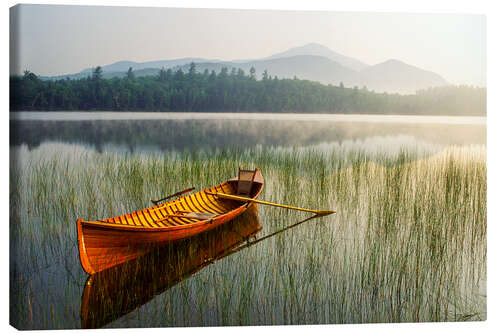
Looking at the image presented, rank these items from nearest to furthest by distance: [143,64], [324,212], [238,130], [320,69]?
1. [143,64]
2. [320,69]
3. [324,212]
4. [238,130]

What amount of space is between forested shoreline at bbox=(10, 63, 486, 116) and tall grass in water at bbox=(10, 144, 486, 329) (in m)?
0.60

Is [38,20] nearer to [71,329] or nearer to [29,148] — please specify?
[29,148]

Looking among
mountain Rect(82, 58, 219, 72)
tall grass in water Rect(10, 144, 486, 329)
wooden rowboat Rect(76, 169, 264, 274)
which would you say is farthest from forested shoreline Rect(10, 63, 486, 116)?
wooden rowboat Rect(76, 169, 264, 274)

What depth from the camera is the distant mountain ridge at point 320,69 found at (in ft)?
17.5

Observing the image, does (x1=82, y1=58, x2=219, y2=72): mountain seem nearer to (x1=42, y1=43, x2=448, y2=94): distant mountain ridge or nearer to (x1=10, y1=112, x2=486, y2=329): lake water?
(x1=42, y1=43, x2=448, y2=94): distant mountain ridge

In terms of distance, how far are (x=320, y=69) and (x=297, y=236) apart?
81.9 inches

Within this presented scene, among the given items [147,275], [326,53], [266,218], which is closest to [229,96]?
[326,53]

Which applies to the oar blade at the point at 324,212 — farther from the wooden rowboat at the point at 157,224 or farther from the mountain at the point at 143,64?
the mountain at the point at 143,64

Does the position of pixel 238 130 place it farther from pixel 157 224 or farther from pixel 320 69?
pixel 157 224

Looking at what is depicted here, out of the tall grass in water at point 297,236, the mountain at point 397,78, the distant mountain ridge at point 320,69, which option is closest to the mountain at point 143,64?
the distant mountain ridge at point 320,69

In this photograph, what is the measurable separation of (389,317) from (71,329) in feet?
9.29

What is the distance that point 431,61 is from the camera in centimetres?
520

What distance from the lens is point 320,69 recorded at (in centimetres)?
575

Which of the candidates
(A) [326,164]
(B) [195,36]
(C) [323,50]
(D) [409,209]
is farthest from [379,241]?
(B) [195,36]
